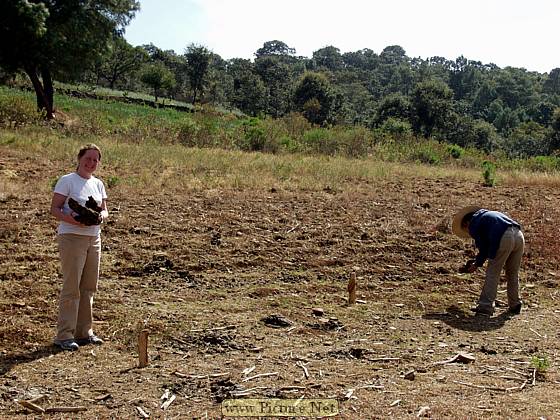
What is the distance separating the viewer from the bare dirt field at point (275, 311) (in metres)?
3.77

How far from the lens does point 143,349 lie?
4148 mm

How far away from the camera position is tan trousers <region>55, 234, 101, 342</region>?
439 centimetres

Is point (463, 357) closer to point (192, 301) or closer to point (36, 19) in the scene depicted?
point (192, 301)

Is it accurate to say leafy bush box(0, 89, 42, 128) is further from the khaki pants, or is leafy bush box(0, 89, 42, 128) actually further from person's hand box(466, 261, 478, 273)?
the khaki pants

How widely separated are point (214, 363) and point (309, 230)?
4405mm

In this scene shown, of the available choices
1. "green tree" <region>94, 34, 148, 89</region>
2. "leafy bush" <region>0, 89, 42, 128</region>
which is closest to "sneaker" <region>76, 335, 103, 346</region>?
"leafy bush" <region>0, 89, 42, 128</region>

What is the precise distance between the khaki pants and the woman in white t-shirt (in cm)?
381

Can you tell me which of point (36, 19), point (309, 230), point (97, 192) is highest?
point (36, 19)

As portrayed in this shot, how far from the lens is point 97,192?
4551 millimetres

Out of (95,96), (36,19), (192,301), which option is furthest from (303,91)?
(192,301)

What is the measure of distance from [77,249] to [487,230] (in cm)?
401

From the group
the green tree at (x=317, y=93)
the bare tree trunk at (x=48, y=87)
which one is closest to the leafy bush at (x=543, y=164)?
the bare tree trunk at (x=48, y=87)

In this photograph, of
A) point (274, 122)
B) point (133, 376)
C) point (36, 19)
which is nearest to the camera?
point (133, 376)

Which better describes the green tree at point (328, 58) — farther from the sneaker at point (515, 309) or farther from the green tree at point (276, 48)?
the sneaker at point (515, 309)
